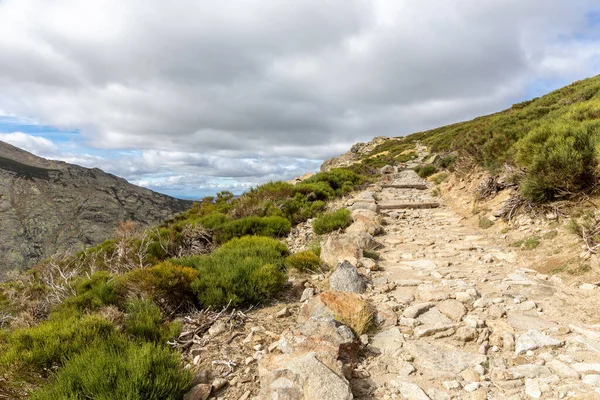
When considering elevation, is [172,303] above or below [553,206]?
below

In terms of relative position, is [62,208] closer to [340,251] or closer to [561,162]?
[340,251]

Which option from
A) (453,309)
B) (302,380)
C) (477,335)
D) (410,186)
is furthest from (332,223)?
(410,186)

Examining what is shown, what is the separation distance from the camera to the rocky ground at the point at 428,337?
2.75 meters

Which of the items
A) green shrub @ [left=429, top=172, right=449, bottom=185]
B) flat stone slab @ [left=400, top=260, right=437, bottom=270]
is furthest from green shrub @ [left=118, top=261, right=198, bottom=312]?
green shrub @ [left=429, top=172, right=449, bottom=185]

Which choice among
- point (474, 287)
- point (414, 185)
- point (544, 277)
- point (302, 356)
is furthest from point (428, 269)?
point (414, 185)

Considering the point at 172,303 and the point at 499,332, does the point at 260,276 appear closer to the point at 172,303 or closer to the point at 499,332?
the point at 172,303

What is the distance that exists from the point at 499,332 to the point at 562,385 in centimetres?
93

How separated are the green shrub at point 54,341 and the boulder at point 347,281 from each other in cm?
283

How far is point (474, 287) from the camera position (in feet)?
15.4

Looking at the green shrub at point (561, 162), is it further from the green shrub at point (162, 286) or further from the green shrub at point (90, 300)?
the green shrub at point (90, 300)

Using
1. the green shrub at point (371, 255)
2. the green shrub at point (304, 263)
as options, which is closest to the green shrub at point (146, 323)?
the green shrub at point (304, 263)

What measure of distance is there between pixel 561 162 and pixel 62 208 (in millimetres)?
79016

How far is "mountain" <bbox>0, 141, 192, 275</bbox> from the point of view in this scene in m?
55.5

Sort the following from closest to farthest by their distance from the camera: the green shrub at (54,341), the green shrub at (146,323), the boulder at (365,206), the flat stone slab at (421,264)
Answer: the green shrub at (54,341) → the green shrub at (146,323) → the flat stone slab at (421,264) → the boulder at (365,206)
